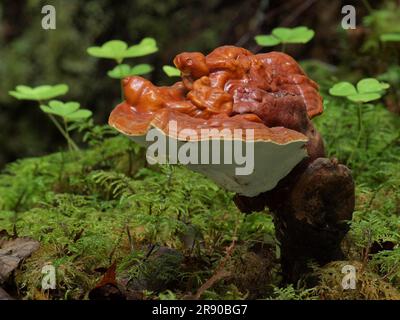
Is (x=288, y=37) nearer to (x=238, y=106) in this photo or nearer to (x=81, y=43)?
(x=238, y=106)

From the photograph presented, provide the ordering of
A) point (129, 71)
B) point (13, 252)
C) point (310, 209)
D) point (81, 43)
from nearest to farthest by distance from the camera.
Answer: point (310, 209)
point (13, 252)
point (129, 71)
point (81, 43)

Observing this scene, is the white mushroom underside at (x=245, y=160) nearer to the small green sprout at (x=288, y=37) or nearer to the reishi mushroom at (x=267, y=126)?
the reishi mushroom at (x=267, y=126)

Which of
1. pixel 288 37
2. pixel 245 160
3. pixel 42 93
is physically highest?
pixel 288 37

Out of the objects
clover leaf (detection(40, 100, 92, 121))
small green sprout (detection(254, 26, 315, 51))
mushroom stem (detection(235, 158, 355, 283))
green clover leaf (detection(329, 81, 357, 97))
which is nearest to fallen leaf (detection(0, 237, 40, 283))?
mushroom stem (detection(235, 158, 355, 283))

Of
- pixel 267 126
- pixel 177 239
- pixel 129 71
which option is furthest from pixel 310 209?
pixel 129 71

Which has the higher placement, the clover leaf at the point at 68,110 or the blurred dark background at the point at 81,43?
the blurred dark background at the point at 81,43

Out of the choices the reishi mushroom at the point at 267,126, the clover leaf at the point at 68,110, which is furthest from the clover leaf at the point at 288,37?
the reishi mushroom at the point at 267,126
